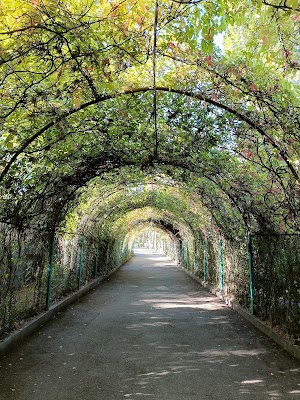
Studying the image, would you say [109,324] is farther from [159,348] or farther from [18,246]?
[18,246]

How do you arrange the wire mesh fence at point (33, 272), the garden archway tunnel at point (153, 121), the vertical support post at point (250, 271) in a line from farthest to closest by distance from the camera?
1. the vertical support post at point (250, 271)
2. the wire mesh fence at point (33, 272)
3. the garden archway tunnel at point (153, 121)

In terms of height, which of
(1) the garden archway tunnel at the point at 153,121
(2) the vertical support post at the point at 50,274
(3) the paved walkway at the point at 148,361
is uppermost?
(1) the garden archway tunnel at the point at 153,121

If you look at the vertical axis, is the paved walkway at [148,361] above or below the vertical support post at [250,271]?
below

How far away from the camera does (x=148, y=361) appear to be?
485 cm

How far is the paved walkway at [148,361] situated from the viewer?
3861 millimetres

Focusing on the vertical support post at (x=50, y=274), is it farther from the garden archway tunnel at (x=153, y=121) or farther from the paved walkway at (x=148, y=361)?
the paved walkway at (x=148, y=361)

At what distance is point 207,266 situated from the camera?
46.2ft

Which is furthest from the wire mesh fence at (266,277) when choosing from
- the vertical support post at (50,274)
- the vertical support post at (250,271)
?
the vertical support post at (50,274)

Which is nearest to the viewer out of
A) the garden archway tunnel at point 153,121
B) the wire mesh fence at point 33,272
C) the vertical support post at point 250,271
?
the garden archway tunnel at point 153,121

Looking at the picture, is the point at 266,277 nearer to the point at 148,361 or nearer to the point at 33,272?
the point at 148,361

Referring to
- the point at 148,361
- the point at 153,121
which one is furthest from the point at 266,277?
the point at 153,121

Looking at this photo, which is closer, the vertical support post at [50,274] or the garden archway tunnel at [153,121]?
the garden archway tunnel at [153,121]

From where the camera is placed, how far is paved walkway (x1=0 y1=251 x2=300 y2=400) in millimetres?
3861

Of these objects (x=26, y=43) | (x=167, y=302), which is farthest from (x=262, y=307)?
(x=26, y=43)
